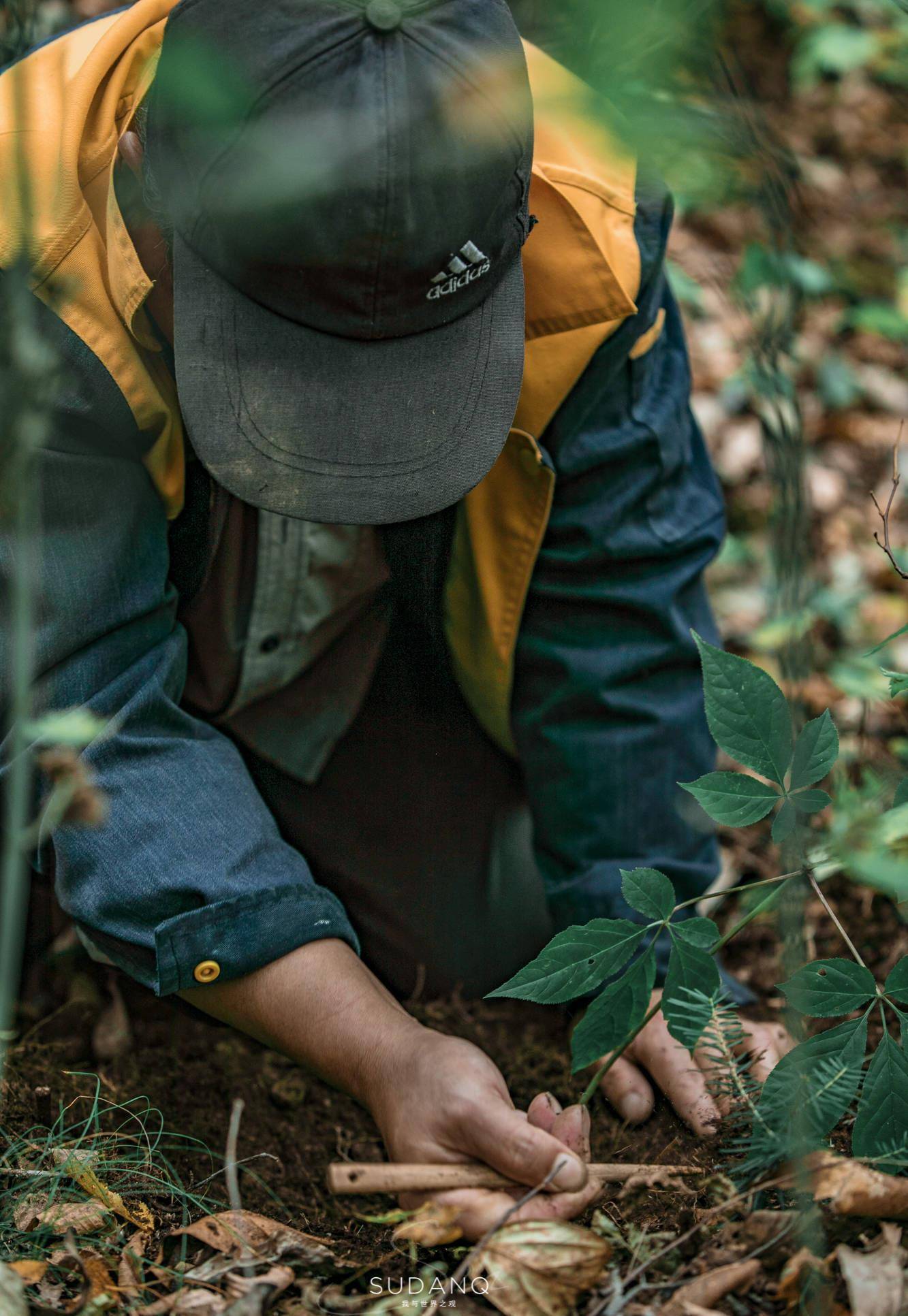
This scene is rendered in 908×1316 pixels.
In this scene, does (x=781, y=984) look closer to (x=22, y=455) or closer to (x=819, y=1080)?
(x=819, y=1080)

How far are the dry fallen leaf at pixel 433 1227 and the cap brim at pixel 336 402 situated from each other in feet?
2.31

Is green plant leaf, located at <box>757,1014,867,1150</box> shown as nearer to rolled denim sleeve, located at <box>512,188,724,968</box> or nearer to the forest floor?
the forest floor

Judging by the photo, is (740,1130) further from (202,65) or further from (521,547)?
(202,65)

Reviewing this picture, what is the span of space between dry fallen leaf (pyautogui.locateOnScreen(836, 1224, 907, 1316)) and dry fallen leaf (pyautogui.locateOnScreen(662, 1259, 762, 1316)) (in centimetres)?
8

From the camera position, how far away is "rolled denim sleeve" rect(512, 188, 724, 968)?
1.68m

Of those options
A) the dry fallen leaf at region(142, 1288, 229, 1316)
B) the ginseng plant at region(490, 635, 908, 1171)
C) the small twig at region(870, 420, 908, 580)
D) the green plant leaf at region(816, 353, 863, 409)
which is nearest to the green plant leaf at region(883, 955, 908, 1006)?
the ginseng plant at region(490, 635, 908, 1171)

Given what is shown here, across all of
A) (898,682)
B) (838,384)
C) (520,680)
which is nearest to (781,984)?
(898,682)

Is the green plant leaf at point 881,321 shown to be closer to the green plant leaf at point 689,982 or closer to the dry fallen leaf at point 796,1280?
the green plant leaf at point 689,982

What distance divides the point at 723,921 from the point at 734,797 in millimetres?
1099

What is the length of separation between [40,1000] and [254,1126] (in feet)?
1.70

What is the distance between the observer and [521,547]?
168cm

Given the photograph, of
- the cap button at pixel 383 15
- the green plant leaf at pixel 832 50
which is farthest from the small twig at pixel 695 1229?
the green plant leaf at pixel 832 50

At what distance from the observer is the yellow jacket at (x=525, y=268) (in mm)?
1266

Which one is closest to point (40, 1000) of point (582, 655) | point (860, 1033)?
point (582, 655)
